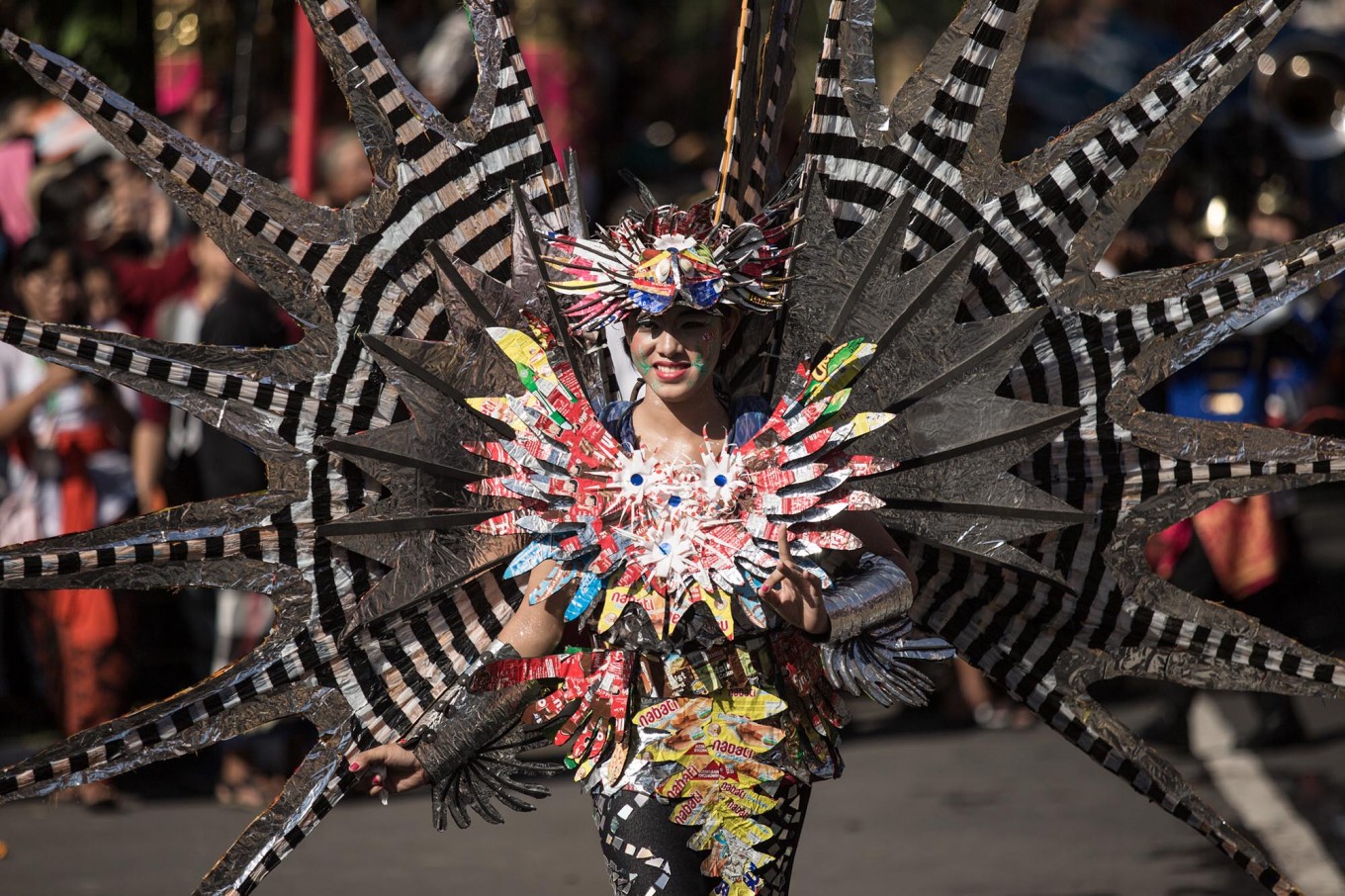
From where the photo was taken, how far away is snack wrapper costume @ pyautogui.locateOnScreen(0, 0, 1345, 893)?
3.21 metres

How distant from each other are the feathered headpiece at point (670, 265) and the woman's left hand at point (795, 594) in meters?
0.45

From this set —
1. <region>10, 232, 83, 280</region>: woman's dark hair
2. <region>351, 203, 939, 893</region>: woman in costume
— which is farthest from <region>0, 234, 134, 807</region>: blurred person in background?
<region>351, 203, 939, 893</region>: woman in costume

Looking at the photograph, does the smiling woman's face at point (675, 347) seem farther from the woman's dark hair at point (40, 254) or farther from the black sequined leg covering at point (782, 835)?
the woman's dark hair at point (40, 254)

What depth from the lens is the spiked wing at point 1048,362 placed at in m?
3.38

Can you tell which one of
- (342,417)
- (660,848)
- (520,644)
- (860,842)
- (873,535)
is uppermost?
(342,417)

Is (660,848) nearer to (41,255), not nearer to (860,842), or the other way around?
(860,842)

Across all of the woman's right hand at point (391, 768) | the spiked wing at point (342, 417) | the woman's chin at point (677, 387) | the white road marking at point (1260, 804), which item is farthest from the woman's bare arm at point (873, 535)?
the white road marking at point (1260, 804)

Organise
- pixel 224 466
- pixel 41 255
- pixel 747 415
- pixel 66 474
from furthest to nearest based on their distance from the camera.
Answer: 1. pixel 66 474
2. pixel 41 255
3. pixel 224 466
4. pixel 747 415

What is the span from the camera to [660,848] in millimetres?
3230

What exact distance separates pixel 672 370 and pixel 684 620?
450 millimetres

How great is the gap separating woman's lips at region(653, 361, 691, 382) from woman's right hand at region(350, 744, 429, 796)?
2.80 feet

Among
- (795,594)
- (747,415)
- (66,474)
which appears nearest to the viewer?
(795,594)

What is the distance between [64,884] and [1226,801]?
4069 mm

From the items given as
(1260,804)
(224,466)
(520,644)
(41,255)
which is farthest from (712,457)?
(41,255)
